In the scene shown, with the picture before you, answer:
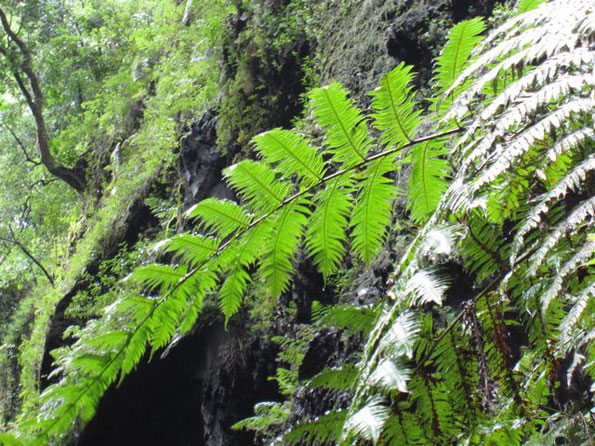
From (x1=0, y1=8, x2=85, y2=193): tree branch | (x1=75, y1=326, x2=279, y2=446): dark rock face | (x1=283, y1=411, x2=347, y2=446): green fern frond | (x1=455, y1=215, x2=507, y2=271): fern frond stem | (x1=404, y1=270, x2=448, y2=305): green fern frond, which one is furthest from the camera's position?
(x1=0, y1=8, x2=85, y2=193): tree branch

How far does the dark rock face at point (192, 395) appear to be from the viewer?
4.56m

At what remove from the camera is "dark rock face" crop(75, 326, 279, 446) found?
4.56m

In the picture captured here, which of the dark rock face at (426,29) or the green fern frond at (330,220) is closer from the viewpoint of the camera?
the green fern frond at (330,220)

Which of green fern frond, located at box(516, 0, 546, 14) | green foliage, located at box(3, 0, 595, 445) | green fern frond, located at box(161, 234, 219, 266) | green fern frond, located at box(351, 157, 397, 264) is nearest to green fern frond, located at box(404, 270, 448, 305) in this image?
green foliage, located at box(3, 0, 595, 445)

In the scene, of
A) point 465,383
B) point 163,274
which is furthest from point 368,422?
point 163,274

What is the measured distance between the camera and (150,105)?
8383 millimetres

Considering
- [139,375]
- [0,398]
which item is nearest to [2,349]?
[0,398]

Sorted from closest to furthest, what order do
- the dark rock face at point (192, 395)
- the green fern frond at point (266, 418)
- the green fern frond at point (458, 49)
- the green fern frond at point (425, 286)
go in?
1. the green fern frond at point (425, 286)
2. the green fern frond at point (458, 49)
3. the green fern frond at point (266, 418)
4. the dark rock face at point (192, 395)

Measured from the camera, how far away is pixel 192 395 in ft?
17.8

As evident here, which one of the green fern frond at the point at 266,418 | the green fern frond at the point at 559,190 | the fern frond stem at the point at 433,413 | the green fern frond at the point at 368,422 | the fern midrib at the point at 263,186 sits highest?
the fern midrib at the point at 263,186

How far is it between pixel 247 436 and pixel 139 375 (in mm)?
1548

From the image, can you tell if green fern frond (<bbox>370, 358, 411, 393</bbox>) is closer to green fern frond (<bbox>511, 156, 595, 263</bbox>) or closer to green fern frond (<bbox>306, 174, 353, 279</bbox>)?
green fern frond (<bbox>511, 156, 595, 263</bbox>)

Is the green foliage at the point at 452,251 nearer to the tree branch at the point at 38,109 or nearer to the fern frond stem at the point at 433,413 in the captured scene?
the fern frond stem at the point at 433,413

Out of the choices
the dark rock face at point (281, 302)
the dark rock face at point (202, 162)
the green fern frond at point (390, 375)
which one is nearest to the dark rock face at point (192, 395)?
the dark rock face at point (281, 302)
